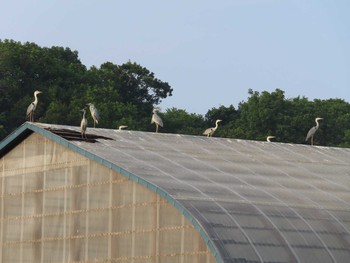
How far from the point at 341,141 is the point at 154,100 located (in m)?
16.7

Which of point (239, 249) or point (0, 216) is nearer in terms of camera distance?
point (239, 249)

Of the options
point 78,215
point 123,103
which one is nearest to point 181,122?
point 123,103

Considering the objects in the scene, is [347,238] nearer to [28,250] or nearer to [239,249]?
[239,249]

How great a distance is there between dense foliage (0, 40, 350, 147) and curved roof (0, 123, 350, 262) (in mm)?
45483

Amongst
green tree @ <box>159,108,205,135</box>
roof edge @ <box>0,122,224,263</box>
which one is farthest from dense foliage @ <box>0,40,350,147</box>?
roof edge @ <box>0,122,224,263</box>

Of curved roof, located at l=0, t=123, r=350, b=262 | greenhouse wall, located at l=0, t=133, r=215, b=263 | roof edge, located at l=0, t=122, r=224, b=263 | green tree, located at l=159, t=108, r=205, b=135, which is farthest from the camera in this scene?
green tree, located at l=159, t=108, r=205, b=135

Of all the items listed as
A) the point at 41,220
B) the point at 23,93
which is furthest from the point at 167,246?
the point at 23,93

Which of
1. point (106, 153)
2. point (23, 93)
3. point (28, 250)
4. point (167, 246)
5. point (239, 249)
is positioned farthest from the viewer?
point (23, 93)

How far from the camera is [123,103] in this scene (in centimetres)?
11656

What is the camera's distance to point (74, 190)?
52.6 metres

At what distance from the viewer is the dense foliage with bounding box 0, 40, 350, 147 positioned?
360 feet

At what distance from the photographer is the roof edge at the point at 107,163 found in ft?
144

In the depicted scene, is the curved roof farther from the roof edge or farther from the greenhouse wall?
the greenhouse wall

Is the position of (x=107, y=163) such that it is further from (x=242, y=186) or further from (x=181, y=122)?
(x=181, y=122)
